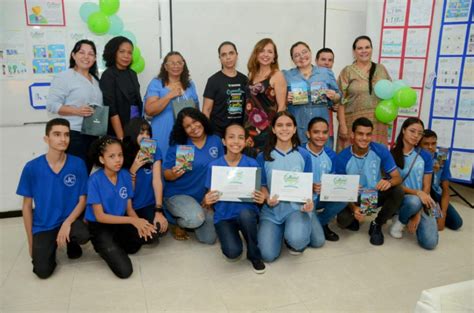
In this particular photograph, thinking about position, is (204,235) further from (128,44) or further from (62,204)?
(128,44)

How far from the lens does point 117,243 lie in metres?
2.91

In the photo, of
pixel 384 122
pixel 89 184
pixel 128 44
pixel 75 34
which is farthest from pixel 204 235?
pixel 75 34

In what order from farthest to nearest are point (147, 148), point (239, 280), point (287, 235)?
1. point (147, 148)
2. point (287, 235)
3. point (239, 280)

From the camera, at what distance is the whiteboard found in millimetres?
4113

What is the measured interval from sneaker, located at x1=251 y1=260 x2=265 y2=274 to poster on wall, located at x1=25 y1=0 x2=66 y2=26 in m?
2.82

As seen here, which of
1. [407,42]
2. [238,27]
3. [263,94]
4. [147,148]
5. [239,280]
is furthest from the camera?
[238,27]

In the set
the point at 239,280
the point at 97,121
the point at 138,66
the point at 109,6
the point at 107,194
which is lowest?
the point at 239,280

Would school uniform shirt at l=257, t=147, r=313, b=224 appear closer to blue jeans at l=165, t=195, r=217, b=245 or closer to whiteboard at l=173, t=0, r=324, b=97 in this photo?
blue jeans at l=165, t=195, r=217, b=245

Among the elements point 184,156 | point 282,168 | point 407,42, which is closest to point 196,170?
point 184,156

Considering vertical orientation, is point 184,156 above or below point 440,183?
above

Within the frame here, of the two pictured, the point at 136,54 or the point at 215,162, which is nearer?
the point at 215,162

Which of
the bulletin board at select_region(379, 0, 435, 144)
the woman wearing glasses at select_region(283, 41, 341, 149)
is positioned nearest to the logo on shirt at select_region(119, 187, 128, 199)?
the woman wearing glasses at select_region(283, 41, 341, 149)

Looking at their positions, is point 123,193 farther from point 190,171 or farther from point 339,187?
point 339,187

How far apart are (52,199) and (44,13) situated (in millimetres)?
1901
